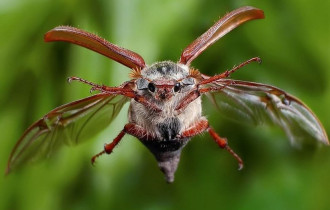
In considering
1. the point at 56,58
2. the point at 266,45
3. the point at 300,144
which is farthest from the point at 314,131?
the point at 56,58

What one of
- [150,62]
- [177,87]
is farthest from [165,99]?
[150,62]

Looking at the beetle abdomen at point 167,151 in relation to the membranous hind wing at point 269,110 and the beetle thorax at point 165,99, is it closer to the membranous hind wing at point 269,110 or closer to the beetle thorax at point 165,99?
the beetle thorax at point 165,99

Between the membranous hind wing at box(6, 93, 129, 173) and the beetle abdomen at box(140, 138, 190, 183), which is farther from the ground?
the membranous hind wing at box(6, 93, 129, 173)

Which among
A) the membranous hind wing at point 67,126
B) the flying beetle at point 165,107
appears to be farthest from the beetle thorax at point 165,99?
the membranous hind wing at point 67,126

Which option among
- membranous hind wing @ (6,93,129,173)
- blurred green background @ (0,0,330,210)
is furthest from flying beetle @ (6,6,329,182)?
blurred green background @ (0,0,330,210)

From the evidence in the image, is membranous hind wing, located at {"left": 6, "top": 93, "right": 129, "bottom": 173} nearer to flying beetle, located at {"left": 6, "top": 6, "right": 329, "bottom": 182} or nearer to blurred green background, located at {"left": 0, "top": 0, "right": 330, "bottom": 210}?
flying beetle, located at {"left": 6, "top": 6, "right": 329, "bottom": 182}

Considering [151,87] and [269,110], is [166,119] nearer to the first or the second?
[151,87]

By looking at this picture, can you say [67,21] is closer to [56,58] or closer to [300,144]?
[56,58]
